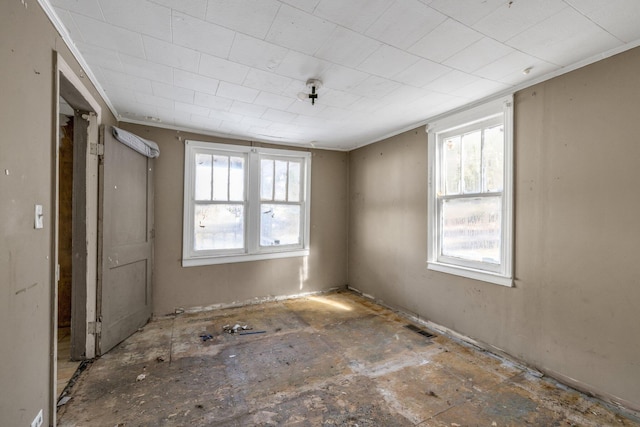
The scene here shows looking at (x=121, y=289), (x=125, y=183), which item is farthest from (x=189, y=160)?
(x=121, y=289)

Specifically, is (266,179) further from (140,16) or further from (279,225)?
(140,16)

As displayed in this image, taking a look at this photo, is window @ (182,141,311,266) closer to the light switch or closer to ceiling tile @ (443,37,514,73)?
the light switch

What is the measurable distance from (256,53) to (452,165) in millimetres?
2421

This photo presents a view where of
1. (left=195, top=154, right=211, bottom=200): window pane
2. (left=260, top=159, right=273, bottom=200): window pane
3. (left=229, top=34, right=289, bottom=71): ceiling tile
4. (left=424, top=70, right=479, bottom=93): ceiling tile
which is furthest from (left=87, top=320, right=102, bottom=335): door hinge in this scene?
(left=424, top=70, right=479, bottom=93): ceiling tile

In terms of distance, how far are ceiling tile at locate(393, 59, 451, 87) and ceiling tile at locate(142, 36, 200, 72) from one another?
1.61 m

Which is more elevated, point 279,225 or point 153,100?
point 153,100

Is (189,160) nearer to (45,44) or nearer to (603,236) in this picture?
(45,44)

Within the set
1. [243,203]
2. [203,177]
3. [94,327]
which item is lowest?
[94,327]

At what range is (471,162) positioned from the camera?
302cm

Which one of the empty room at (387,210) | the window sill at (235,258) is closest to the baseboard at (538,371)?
the empty room at (387,210)

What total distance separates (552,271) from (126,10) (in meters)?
3.52

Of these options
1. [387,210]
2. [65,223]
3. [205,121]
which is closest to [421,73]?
[387,210]

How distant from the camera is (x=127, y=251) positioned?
2973 millimetres

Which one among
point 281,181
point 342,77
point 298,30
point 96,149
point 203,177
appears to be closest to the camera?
point 298,30
